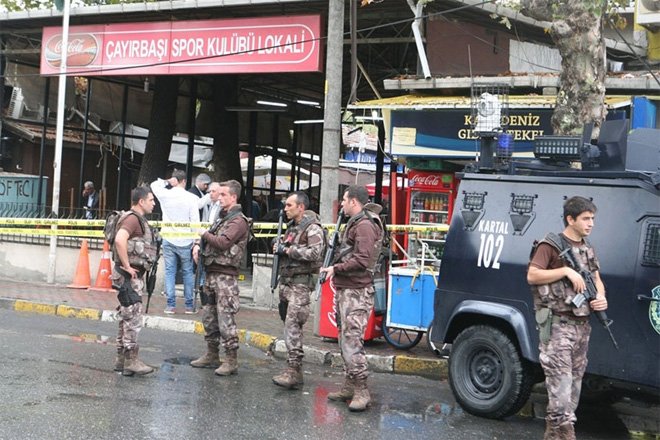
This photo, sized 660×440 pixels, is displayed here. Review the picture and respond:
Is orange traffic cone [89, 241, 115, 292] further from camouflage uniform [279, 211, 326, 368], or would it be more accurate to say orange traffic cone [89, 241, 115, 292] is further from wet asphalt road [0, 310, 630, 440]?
camouflage uniform [279, 211, 326, 368]

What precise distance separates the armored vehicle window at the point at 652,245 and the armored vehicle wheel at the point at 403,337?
158 inches

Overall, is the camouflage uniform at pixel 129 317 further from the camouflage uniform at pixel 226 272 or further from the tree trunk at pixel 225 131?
the tree trunk at pixel 225 131

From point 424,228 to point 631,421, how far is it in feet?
15.6

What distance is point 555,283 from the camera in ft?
20.2

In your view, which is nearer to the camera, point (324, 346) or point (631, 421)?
point (631, 421)

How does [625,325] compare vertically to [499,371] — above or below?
above

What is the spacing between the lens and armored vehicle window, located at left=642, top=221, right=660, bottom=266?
6293 mm

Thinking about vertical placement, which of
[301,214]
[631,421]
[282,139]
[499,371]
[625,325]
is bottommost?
[631,421]

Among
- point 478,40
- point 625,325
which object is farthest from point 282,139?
point 625,325

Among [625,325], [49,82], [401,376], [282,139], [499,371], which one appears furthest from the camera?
[282,139]

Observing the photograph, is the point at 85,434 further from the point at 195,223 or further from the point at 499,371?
the point at 195,223

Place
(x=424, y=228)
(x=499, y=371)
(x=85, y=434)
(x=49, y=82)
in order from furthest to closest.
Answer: (x=49, y=82), (x=424, y=228), (x=499, y=371), (x=85, y=434)

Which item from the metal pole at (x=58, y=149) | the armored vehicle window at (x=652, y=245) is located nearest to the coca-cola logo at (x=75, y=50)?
the metal pole at (x=58, y=149)

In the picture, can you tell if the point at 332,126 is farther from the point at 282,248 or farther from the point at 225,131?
the point at 225,131
